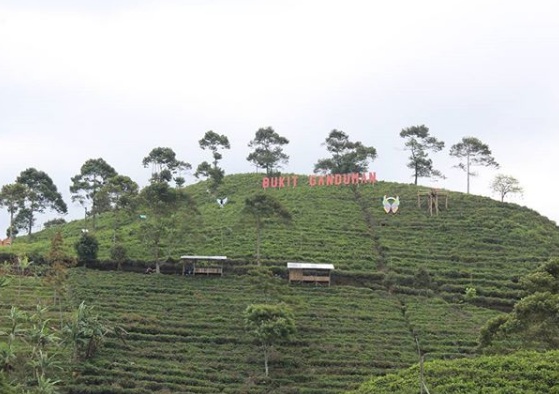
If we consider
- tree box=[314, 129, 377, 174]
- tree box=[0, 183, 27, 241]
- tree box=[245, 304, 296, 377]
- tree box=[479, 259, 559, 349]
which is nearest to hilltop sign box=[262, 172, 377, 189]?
tree box=[314, 129, 377, 174]

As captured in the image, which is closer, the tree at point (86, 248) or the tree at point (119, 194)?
the tree at point (86, 248)

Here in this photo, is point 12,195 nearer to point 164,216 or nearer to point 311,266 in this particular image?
point 164,216

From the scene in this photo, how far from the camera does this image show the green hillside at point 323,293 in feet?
124

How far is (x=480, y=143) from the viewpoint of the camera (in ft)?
281

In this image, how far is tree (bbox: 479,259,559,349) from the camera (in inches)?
1225

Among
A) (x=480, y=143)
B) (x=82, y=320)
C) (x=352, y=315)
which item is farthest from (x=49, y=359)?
(x=480, y=143)

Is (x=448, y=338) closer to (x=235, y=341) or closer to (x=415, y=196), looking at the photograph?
(x=235, y=341)

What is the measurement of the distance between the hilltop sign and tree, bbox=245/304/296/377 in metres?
42.5

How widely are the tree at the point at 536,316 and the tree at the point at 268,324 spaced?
10.8 meters

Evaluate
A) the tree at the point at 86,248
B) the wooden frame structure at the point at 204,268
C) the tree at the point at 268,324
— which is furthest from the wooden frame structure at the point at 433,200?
the tree at the point at 268,324

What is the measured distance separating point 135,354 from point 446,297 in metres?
24.3

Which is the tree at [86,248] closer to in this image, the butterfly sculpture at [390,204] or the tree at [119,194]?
the tree at [119,194]

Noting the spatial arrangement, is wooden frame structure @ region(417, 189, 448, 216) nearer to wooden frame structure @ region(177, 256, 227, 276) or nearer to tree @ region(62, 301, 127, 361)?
wooden frame structure @ region(177, 256, 227, 276)

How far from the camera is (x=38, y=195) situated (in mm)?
75250
